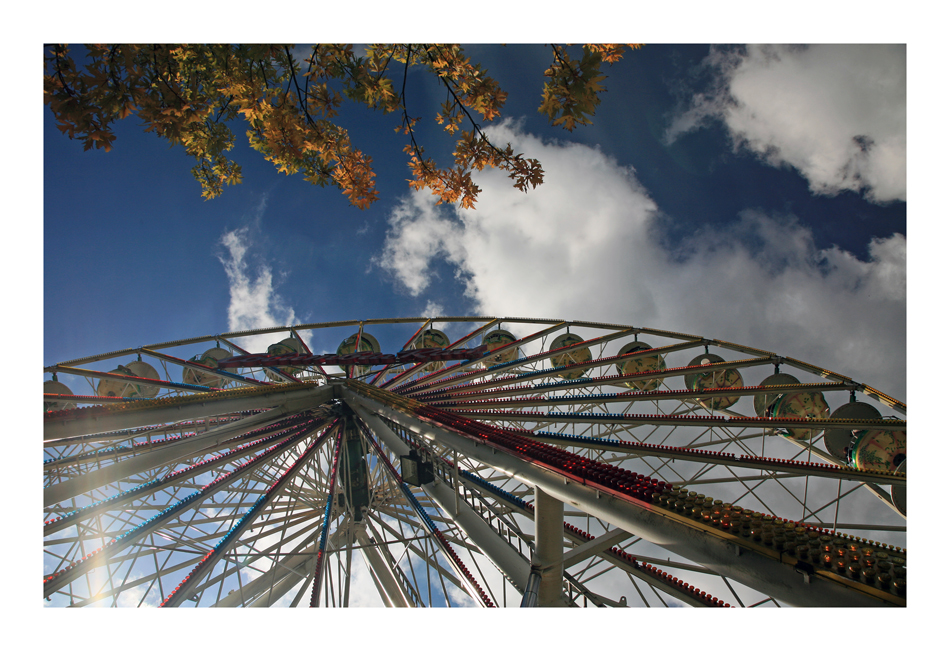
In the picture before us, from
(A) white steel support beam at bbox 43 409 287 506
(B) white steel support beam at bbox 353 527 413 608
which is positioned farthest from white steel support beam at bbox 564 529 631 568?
(B) white steel support beam at bbox 353 527 413 608

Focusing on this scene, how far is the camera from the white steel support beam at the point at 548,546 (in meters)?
4.85

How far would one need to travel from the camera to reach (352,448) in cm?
1434

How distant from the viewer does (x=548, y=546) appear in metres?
4.92

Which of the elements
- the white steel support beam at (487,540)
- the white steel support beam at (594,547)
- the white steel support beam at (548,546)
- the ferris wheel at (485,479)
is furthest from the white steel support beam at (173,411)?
the white steel support beam at (594,547)

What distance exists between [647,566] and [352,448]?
9955 mm

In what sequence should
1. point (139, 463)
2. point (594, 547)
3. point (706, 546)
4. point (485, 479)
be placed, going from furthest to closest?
1. point (485, 479)
2. point (139, 463)
3. point (594, 547)
4. point (706, 546)

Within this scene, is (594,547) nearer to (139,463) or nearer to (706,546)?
(706,546)

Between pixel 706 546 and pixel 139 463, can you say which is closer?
pixel 706 546

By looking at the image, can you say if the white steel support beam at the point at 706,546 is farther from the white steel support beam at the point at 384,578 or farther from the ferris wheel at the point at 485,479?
the white steel support beam at the point at 384,578

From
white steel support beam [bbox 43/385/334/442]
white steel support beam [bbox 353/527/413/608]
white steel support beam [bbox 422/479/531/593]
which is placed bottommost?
white steel support beam [bbox 353/527/413/608]

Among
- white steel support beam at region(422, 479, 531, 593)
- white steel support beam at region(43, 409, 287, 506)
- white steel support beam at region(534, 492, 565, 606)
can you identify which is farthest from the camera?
white steel support beam at region(43, 409, 287, 506)

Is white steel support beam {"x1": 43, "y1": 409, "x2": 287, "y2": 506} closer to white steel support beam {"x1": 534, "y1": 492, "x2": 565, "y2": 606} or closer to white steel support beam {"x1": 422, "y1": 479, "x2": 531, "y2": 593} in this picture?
white steel support beam {"x1": 422, "y1": 479, "x2": 531, "y2": 593}

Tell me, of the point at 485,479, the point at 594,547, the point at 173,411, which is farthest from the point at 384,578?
the point at 594,547

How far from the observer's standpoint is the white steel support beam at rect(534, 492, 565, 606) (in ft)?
15.9
